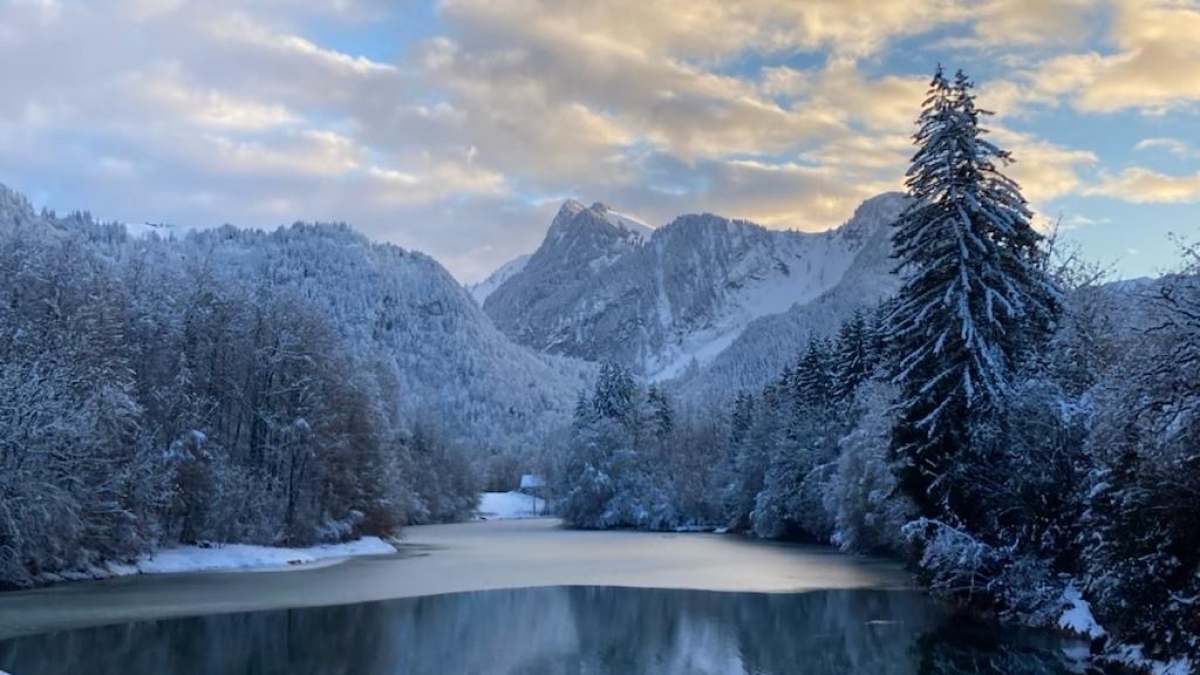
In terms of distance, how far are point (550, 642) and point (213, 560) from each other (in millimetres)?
30779

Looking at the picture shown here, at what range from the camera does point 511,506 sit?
565 feet

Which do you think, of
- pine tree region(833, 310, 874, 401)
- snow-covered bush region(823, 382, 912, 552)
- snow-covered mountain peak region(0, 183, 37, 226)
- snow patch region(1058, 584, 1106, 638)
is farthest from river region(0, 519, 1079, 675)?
snow-covered mountain peak region(0, 183, 37, 226)

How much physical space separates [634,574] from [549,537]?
135ft

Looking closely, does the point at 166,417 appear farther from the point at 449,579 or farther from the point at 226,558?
the point at 449,579

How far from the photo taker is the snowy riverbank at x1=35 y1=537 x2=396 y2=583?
147ft

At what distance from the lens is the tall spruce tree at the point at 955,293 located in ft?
104

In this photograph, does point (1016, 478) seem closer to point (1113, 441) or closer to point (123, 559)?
point (1113, 441)

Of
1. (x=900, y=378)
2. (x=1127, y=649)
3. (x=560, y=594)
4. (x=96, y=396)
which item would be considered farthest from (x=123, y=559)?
(x=1127, y=649)

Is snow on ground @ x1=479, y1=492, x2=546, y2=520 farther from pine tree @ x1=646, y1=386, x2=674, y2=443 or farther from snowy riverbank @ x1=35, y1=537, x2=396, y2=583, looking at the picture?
snowy riverbank @ x1=35, y1=537, x2=396, y2=583

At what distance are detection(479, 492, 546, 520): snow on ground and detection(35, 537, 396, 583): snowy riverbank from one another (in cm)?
9760

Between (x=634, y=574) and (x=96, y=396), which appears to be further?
(x=634, y=574)

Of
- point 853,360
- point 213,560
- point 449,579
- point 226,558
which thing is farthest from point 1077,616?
point 853,360

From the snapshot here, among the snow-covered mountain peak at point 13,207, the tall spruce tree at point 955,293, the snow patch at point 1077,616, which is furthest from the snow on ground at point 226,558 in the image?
the snow-covered mountain peak at point 13,207

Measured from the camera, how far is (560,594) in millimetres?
40344
